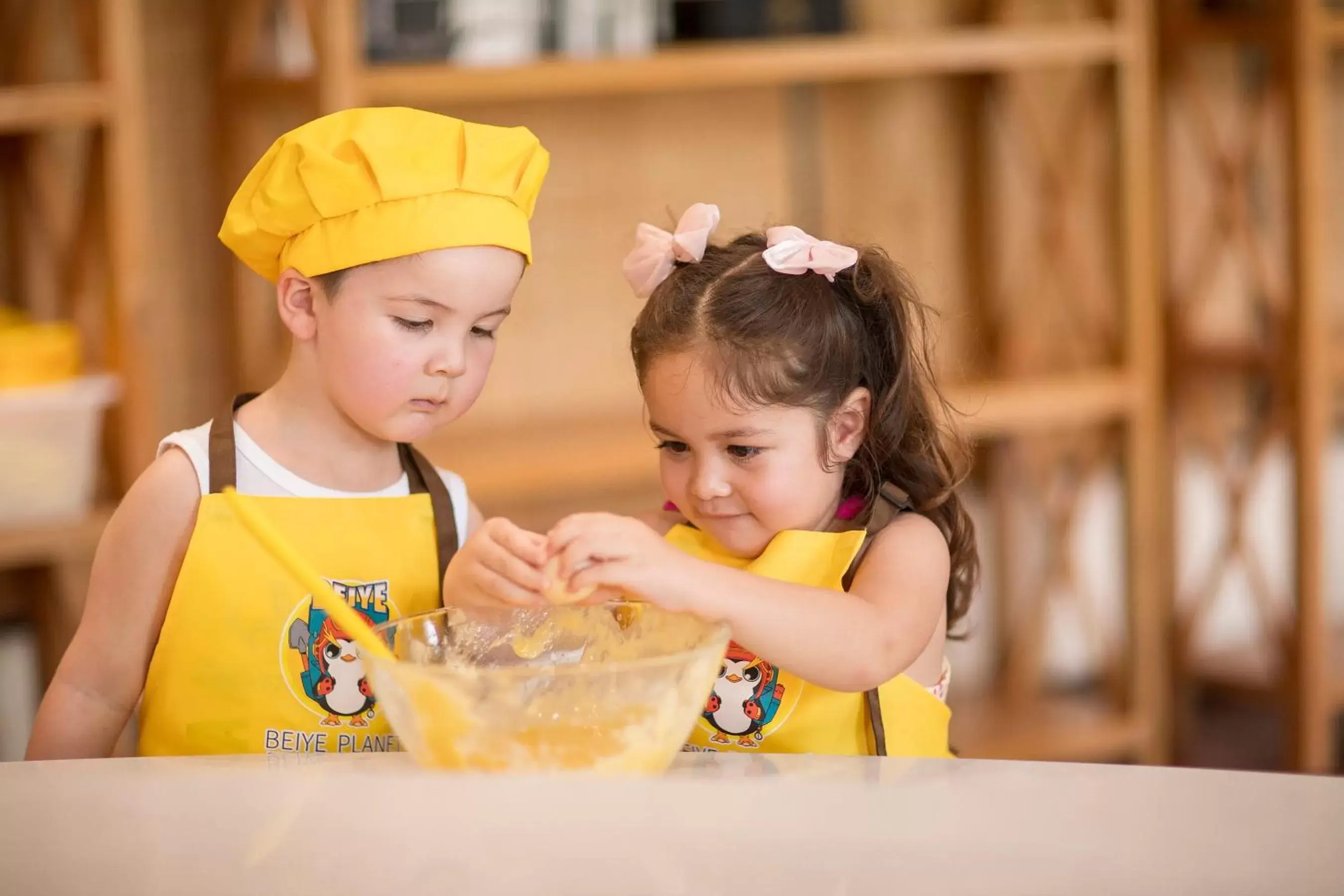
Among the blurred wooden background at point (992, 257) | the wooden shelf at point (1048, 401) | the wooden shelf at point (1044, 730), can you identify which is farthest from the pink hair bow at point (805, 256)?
the wooden shelf at point (1044, 730)

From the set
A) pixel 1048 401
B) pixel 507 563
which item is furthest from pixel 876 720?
pixel 1048 401

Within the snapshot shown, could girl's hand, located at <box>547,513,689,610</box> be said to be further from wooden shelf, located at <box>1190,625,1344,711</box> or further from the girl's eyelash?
wooden shelf, located at <box>1190,625,1344,711</box>

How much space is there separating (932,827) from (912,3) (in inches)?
90.4

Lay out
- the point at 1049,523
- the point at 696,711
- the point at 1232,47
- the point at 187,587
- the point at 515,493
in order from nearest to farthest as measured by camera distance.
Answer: the point at 696,711
the point at 187,587
the point at 515,493
the point at 1049,523
the point at 1232,47

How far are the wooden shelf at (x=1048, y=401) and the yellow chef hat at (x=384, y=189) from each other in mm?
1456

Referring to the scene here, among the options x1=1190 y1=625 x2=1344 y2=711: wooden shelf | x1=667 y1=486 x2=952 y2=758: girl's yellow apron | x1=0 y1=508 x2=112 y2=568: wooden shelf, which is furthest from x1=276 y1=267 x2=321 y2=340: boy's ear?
x1=1190 y1=625 x2=1344 y2=711: wooden shelf

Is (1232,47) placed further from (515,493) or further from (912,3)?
(515,493)

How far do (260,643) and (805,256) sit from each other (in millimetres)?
539

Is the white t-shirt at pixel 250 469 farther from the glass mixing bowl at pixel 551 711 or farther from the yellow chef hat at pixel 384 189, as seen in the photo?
the glass mixing bowl at pixel 551 711

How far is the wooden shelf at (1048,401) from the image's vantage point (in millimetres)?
2480

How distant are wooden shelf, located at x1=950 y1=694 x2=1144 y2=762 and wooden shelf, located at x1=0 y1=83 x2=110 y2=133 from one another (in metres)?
1.71

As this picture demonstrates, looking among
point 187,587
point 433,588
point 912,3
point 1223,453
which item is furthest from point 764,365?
point 1223,453

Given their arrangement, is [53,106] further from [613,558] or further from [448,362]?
[613,558]

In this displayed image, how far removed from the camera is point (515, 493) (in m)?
2.13
